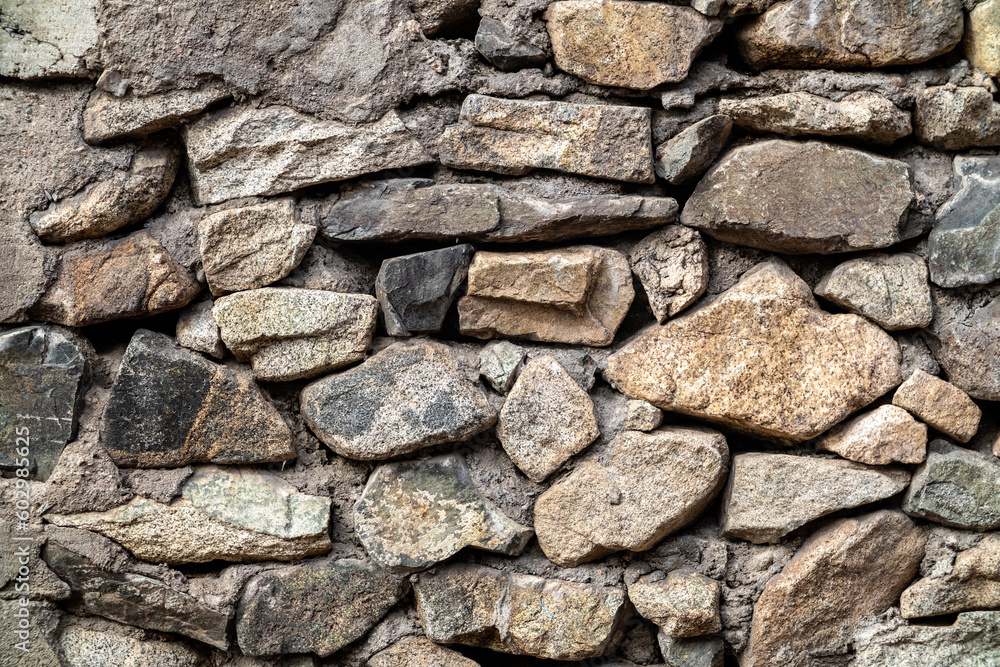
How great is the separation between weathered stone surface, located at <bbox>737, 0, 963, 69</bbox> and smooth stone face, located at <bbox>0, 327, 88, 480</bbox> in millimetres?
1489

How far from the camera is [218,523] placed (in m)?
1.56

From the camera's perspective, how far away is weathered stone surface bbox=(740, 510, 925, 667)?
1.55 m

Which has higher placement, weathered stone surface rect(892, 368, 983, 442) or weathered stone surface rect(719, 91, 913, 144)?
weathered stone surface rect(719, 91, 913, 144)

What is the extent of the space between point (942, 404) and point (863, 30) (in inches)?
28.6

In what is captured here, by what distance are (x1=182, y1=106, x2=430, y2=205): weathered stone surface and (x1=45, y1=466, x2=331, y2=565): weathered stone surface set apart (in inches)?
23.2

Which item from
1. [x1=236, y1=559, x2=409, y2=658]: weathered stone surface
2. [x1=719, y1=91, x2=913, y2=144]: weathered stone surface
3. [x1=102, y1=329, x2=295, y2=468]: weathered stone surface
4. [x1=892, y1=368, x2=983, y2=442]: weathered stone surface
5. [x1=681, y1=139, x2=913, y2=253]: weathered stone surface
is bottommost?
[x1=236, y1=559, x2=409, y2=658]: weathered stone surface

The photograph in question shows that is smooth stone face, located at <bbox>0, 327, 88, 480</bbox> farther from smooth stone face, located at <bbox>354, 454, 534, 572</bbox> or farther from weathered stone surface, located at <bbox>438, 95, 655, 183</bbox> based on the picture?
weathered stone surface, located at <bbox>438, 95, 655, 183</bbox>

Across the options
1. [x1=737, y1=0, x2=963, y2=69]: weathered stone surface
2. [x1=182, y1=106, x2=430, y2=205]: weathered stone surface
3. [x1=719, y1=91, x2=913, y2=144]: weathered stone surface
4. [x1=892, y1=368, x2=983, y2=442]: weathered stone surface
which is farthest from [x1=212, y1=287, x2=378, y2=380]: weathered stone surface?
[x1=892, y1=368, x2=983, y2=442]: weathered stone surface

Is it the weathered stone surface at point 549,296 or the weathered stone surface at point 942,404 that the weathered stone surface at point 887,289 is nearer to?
the weathered stone surface at point 942,404

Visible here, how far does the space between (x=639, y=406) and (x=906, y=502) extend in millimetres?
550

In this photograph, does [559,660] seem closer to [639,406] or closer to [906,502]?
[639,406]

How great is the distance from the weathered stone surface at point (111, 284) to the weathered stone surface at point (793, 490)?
46.7 inches

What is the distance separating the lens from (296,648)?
1.59 m

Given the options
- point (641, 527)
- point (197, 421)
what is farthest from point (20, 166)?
point (641, 527)
